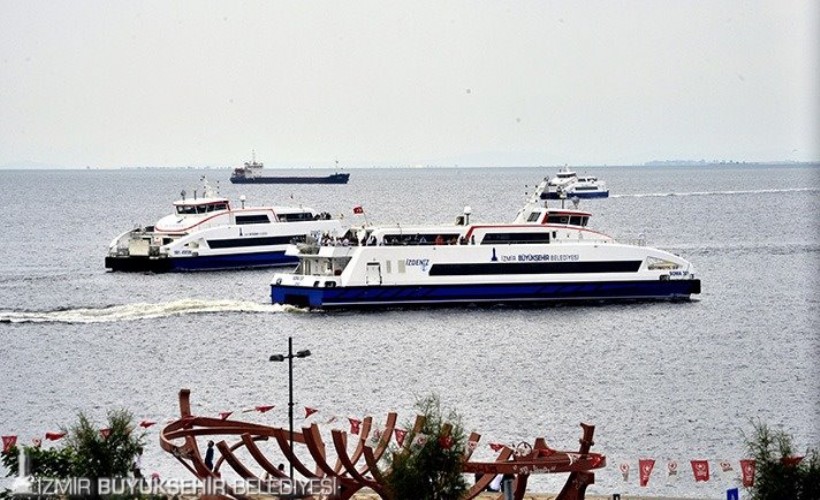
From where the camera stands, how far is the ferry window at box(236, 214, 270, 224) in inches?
3996

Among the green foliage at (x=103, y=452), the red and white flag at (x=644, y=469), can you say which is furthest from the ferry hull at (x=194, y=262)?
the green foliage at (x=103, y=452)

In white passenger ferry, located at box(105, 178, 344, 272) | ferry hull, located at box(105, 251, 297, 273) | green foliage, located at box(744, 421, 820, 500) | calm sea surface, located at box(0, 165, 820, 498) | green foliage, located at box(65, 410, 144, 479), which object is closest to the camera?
green foliage, located at box(744, 421, 820, 500)

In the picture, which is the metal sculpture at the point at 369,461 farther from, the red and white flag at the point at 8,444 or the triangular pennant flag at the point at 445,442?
the red and white flag at the point at 8,444

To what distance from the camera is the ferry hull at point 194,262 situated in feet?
326

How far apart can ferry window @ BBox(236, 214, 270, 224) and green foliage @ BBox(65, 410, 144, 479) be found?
2701 inches

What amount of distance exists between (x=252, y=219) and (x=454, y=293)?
29085 mm

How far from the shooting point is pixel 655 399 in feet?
180

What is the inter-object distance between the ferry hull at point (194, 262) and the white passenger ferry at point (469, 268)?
22494 mm

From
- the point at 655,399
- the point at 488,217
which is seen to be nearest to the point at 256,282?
the point at 655,399

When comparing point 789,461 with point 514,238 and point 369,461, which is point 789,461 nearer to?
point 369,461

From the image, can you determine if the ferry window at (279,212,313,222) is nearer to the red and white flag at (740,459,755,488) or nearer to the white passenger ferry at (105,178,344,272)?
the white passenger ferry at (105,178,344,272)

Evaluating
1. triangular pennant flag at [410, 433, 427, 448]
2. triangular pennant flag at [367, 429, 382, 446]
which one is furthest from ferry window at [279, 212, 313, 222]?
triangular pennant flag at [410, 433, 427, 448]

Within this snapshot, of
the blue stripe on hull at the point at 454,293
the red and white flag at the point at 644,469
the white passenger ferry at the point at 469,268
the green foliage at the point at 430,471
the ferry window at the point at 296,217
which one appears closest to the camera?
the green foliage at the point at 430,471

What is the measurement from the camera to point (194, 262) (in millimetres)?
99312
